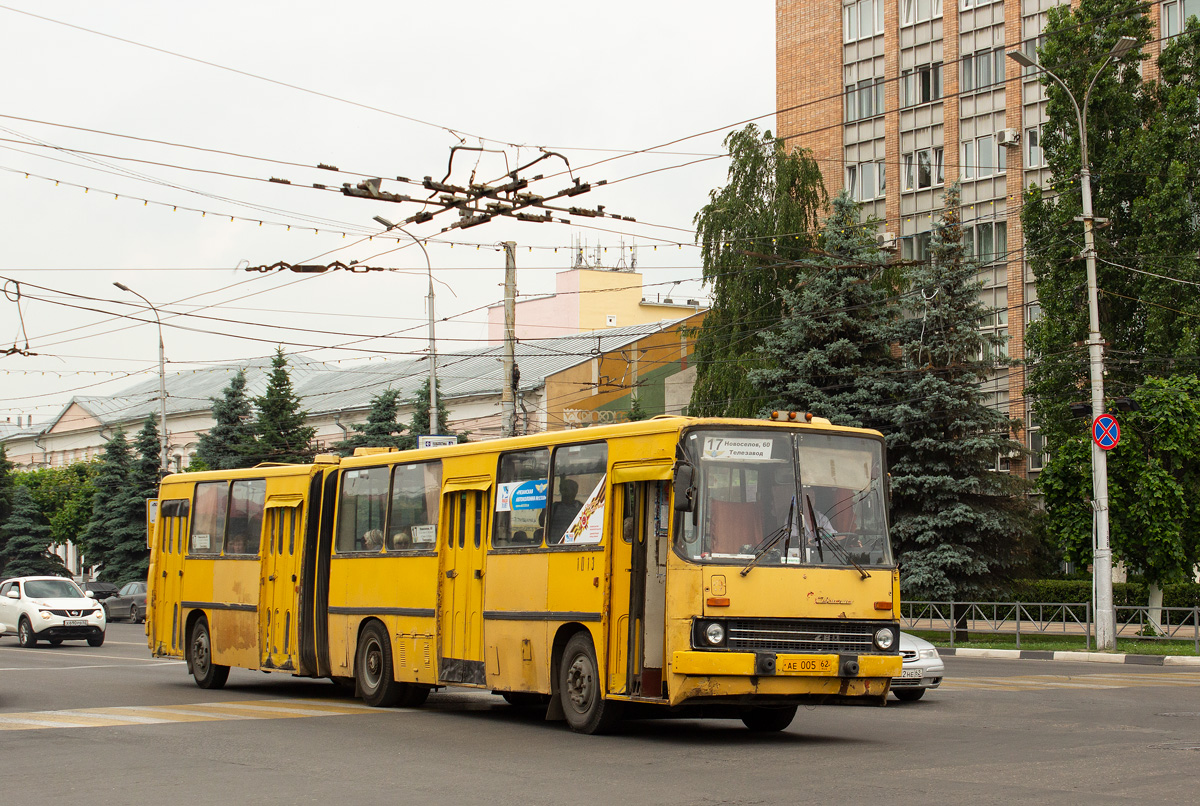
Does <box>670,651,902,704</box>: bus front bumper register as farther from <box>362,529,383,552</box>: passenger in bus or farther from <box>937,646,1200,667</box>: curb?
<box>937,646,1200,667</box>: curb

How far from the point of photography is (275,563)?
1817 centimetres

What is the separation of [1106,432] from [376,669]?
55.9 feet

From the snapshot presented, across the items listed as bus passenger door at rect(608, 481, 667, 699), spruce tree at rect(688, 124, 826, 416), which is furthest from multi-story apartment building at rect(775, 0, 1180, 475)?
bus passenger door at rect(608, 481, 667, 699)

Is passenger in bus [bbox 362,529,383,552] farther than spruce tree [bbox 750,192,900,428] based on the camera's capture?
No

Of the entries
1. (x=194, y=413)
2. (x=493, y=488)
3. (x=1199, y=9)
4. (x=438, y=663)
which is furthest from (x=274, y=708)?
(x=194, y=413)

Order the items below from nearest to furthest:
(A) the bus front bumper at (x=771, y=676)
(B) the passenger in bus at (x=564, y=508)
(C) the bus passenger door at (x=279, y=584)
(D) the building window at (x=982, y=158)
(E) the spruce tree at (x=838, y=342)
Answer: (A) the bus front bumper at (x=771, y=676) → (B) the passenger in bus at (x=564, y=508) → (C) the bus passenger door at (x=279, y=584) → (E) the spruce tree at (x=838, y=342) → (D) the building window at (x=982, y=158)

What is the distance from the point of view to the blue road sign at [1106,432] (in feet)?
90.8

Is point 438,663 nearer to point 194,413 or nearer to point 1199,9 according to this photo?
point 1199,9

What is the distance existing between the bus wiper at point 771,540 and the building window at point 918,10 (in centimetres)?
4185

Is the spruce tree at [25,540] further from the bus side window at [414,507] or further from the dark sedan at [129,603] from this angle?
the bus side window at [414,507]

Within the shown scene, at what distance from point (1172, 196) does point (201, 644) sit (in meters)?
29.3

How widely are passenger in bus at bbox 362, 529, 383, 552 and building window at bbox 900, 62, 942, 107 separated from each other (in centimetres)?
3791

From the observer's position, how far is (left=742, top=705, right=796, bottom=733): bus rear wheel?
13633 mm

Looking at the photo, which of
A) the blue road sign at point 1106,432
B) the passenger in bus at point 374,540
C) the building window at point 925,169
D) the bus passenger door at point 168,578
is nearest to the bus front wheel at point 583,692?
the passenger in bus at point 374,540
